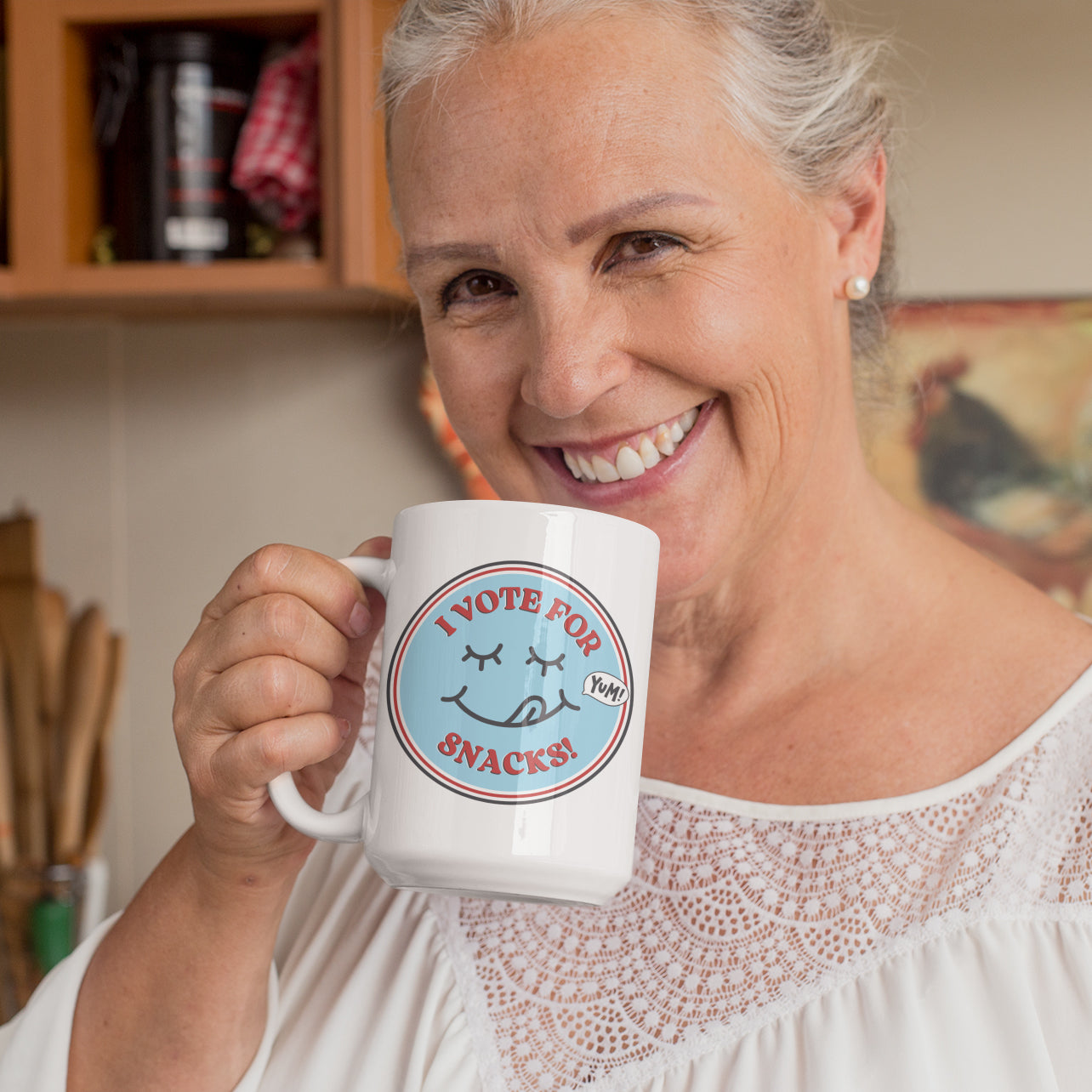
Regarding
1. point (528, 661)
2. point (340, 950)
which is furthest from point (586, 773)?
point (340, 950)

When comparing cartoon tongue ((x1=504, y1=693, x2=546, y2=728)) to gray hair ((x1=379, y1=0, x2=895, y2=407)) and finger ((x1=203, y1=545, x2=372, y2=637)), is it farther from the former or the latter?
gray hair ((x1=379, y1=0, x2=895, y2=407))

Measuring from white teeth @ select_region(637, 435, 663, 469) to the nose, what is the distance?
5 cm

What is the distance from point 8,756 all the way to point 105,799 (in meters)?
0.15

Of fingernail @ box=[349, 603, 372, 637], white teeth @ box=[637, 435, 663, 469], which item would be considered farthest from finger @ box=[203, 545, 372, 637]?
white teeth @ box=[637, 435, 663, 469]

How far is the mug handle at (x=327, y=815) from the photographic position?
0.65 m

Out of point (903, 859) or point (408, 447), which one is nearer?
point (903, 859)

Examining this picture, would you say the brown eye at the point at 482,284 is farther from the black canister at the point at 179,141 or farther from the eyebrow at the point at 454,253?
the black canister at the point at 179,141

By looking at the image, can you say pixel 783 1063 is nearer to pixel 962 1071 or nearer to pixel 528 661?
pixel 962 1071

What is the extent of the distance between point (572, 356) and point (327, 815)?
313 millimetres

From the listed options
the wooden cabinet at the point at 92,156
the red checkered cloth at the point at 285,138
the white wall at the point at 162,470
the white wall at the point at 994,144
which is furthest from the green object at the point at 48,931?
the white wall at the point at 994,144

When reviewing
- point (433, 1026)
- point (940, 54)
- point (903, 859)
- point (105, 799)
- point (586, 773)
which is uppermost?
point (940, 54)

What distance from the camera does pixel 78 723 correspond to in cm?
167

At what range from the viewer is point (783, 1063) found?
72 cm

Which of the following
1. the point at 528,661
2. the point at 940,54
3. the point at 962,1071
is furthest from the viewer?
the point at 940,54
